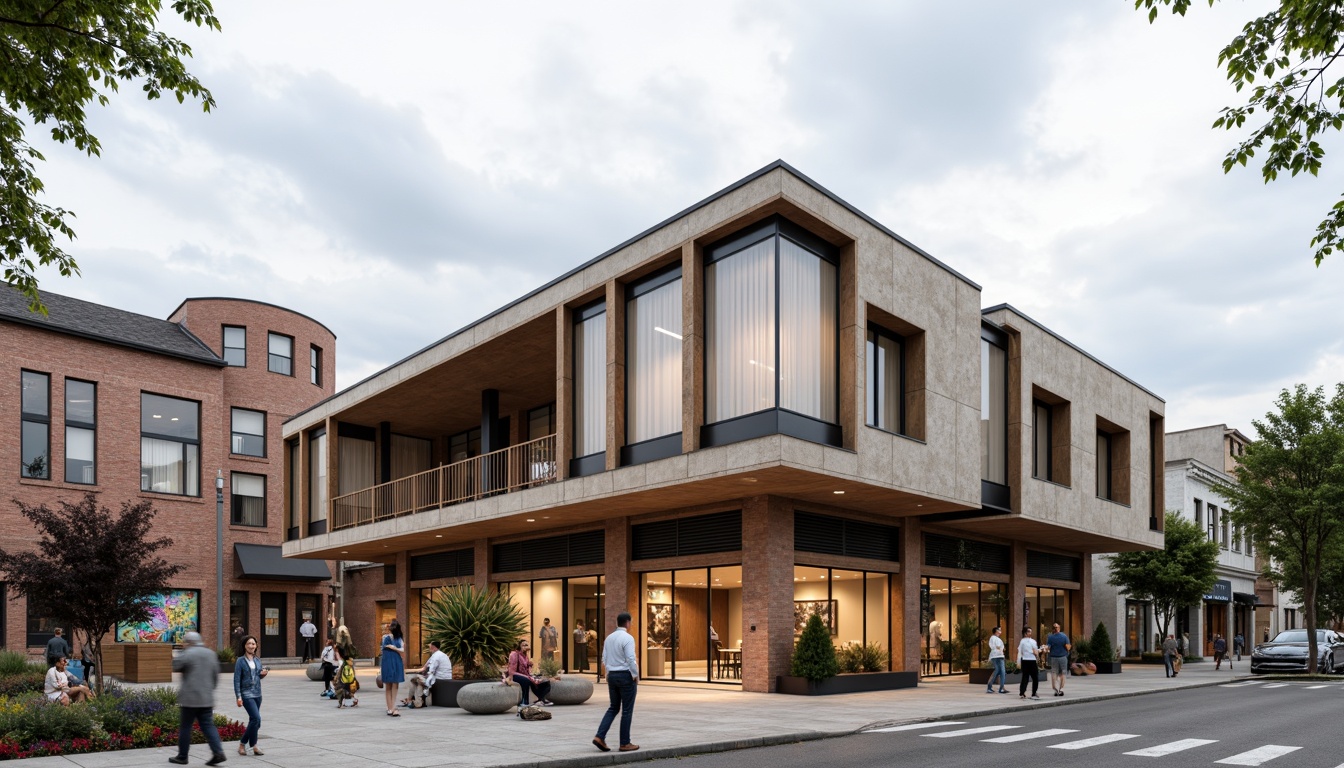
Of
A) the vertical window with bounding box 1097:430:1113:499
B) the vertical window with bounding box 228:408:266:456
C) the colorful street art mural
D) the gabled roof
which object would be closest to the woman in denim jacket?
the gabled roof

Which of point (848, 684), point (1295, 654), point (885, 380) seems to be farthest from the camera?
point (1295, 654)

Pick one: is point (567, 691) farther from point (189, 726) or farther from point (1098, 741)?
point (1098, 741)

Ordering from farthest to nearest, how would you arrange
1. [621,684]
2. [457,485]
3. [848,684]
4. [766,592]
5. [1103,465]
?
[1103,465], [457,485], [848,684], [766,592], [621,684]

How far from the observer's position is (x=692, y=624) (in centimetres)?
2427

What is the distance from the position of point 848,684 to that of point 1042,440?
11.3 m

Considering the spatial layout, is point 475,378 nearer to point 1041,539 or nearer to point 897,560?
point 897,560

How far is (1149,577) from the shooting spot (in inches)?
1604

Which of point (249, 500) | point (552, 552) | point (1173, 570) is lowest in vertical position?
point (1173, 570)

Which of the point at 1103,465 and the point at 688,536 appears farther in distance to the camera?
the point at 1103,465

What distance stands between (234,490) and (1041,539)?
102ft

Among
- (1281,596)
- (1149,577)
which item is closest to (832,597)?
(1149,577)

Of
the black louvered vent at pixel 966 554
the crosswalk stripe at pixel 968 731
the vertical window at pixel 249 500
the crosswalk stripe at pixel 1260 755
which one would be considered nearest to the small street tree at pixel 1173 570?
the black louvered vent at pixel 966 554

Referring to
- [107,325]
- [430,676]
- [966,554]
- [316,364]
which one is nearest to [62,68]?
[430,676]

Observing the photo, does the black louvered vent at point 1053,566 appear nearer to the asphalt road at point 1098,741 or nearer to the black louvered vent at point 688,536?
the asphalt road at point 1098,741
